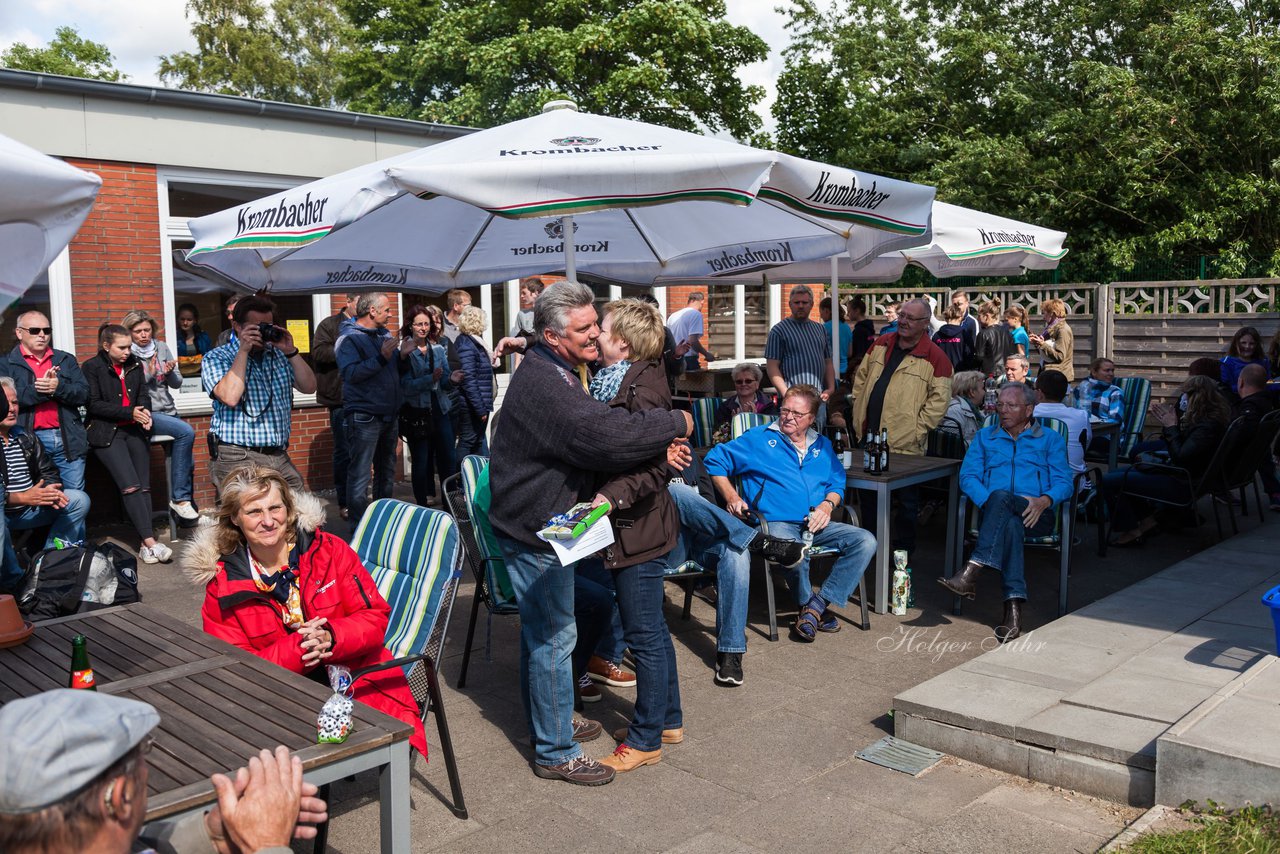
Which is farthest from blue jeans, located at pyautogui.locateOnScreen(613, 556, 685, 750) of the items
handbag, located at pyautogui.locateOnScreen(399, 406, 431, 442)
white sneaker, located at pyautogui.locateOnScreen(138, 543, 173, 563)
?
handbag, located at pyautogui.locateOnScreen(399, 406, 431, 442)

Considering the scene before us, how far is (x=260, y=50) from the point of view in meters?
36.9

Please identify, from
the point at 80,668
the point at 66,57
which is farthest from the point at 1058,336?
the point at 66,57

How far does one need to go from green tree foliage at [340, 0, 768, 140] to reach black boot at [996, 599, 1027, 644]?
21.6 metres

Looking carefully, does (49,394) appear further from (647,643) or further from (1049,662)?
(1049,662)

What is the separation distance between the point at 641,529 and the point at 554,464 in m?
0.40

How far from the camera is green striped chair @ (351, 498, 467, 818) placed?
12.5 feet

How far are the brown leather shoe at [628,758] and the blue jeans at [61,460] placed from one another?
15.8 feet

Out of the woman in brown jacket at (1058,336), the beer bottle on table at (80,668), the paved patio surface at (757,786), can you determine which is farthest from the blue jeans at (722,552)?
the woman in brown jacket at (1058,336)

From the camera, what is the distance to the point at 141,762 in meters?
1.73

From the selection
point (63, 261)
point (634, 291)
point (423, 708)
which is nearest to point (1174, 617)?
point (423, 708)

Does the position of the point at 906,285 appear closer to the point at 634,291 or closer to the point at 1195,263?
the point at 1195,263

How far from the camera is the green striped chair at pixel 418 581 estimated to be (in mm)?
3809

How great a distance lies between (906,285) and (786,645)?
→ 61.7 ft

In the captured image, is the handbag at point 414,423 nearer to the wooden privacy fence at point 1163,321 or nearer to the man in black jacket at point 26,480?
the man in black jacket at point 26,480
